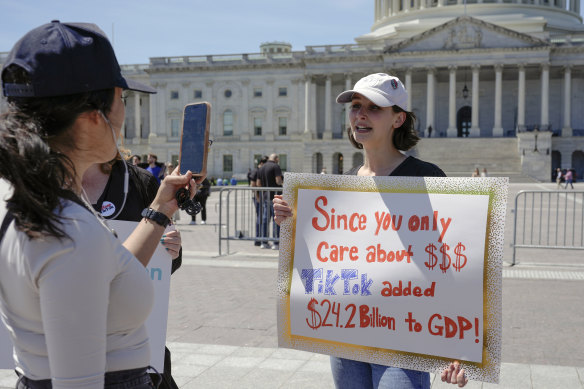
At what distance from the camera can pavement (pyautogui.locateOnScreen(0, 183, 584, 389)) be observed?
517cm

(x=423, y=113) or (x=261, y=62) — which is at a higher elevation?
(x=261, y=62)

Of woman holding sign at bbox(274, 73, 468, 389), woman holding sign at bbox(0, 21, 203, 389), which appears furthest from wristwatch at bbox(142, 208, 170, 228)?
woman holding sign at bbox(274, 73, 468, 389)

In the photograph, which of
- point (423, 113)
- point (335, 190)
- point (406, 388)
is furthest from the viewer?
point (423, 113)

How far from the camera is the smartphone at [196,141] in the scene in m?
2.50

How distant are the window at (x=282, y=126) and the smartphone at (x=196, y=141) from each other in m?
72.1

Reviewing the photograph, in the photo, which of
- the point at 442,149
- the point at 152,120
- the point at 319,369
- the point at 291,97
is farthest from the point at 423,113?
the point at 319,369

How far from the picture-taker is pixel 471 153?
61250 mm

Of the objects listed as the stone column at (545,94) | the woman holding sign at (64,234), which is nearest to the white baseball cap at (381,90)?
the woman holding sign at (64,234)

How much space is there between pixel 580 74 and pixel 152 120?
48946 mm

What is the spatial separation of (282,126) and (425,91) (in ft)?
55.4

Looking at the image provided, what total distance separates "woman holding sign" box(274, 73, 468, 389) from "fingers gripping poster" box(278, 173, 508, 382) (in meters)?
0.08

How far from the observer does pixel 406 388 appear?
3066mm

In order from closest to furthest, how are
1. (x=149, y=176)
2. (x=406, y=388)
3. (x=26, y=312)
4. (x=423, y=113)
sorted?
1. (x=26, y=312)
2. (x=406, y=388)
3. (x=149, y=176)
4. (x=423, y=113)

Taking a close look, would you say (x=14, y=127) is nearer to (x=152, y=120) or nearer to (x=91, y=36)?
(x=91, y=36)
